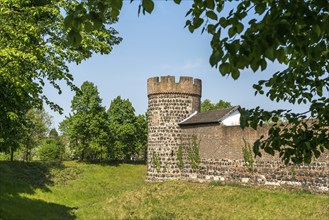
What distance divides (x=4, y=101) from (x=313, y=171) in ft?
51.7

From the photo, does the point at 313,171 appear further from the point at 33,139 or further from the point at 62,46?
the point at 33,139

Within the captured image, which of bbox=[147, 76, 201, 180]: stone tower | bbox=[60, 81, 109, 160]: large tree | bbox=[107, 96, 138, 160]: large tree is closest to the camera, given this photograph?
bbox=[147, 76, 201, 180]: stone tower

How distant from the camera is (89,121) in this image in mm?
43562

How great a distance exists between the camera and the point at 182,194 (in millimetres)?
23984

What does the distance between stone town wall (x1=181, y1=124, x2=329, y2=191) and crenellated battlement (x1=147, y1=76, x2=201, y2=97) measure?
2.96 meters

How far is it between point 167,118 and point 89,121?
16.7m

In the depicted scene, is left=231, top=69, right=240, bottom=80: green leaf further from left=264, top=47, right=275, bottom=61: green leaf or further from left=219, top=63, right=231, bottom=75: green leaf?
left=264, top=47, right=275, bottom=61: green leaf

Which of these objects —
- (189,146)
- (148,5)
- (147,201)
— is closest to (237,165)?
(189,146)

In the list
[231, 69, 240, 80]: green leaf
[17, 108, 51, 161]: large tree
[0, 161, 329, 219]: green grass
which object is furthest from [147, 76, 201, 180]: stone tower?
[231, 69, 240, 80]: green leaf

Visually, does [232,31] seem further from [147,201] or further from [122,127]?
[122,127]

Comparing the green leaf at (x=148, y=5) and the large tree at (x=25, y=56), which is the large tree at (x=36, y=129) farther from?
the green leaf at (x=148, y=5)

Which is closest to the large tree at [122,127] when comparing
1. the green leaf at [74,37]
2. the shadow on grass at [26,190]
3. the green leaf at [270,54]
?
the shadow on grass at [26,190]

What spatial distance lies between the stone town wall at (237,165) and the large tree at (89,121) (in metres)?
16.8

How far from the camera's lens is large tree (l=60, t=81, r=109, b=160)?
43312 mm
